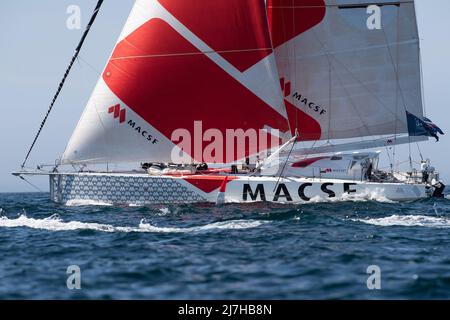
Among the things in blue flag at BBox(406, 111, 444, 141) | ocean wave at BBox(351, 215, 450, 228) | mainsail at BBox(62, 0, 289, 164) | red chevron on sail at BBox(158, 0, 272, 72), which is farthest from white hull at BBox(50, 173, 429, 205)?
ocean wave at BBox(351, 215, 450, 228)

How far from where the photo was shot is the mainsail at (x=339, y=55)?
28.1 metres

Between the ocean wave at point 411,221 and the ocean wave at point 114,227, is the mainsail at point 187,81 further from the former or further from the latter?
the ocean wave at point 411,221

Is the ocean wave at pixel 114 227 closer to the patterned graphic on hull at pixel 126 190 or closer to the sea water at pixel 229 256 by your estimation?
→ the sea water at pixel 229 256

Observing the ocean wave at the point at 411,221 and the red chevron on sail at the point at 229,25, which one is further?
the red chevron on sail at the point at 229,25

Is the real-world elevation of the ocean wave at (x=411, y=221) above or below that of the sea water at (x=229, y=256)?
above

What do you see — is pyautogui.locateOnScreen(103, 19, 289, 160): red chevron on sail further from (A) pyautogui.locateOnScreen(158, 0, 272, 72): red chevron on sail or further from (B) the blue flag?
(B) the blue flag

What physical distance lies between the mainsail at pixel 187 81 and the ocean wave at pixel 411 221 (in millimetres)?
8443

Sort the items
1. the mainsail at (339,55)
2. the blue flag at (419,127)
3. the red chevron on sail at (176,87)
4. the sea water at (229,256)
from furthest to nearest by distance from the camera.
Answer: the blue flag at (419,127) → the mainsail at (339,55) → the red chevron on sail at (176,87) → the sea water at (229,256)

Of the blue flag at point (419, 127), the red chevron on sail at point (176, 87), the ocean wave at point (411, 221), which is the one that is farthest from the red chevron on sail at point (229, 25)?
the ocean wave at point (411, 221)

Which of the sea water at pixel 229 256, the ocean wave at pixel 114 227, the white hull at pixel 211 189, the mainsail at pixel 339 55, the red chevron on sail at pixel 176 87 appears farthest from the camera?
the mainsail at pixel 339 55

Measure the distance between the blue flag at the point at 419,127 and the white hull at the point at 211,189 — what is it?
423 cm

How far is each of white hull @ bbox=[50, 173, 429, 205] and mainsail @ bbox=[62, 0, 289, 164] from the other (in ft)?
3.39

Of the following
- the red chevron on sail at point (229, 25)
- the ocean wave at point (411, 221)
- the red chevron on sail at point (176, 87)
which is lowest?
the ocean wave at point (411, 221)
